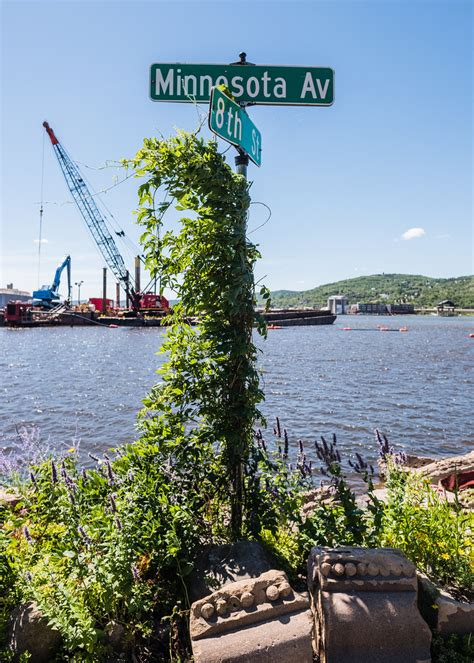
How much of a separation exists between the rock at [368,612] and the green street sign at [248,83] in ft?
11.1

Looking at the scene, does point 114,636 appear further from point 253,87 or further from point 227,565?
point 253,87

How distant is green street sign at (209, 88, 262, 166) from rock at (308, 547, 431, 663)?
2.91 meters

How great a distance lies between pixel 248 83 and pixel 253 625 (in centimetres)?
375

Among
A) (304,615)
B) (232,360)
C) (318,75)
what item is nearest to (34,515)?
(232,360)

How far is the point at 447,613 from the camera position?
2959mm

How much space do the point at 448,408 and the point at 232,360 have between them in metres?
16.4

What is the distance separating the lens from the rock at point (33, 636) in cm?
271

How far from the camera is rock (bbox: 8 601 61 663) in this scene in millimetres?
2705

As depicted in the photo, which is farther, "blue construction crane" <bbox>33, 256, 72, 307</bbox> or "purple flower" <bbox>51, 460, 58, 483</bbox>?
"blue construction crane" <bbox>33, 256, 72, 307</bbox>

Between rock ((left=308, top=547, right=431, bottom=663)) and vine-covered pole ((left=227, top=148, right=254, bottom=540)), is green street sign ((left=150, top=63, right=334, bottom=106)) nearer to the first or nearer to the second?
vine-covered pole ((left=227, top=148, right=254, bottom=540))

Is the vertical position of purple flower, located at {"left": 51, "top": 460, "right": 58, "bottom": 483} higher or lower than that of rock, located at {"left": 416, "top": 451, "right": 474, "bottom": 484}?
higher

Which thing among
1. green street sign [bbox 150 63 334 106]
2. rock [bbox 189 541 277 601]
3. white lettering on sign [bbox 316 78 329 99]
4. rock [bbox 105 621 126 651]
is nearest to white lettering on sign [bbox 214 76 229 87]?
green street sign [bbox 150 63 334 106]

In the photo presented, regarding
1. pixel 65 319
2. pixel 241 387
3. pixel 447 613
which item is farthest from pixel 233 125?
pixel 65 319

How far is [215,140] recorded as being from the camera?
3.45 meters
